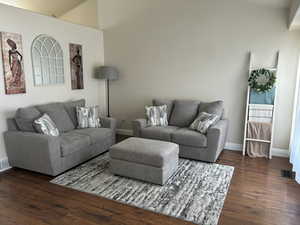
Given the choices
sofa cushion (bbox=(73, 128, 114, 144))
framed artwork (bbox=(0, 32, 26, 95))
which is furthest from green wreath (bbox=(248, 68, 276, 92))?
framed artwork (bbox=(0, 32, 26, 95))

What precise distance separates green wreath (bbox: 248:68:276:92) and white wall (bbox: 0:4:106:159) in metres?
3.36

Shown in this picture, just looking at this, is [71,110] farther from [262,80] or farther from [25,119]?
[262,80]

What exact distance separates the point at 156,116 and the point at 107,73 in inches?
60.1

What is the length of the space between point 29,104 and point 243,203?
356 cm

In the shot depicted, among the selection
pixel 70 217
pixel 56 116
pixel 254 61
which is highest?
pixel 254 61

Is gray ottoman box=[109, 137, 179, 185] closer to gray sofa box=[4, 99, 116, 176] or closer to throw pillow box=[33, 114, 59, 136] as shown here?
gray sofa box=[4, 99, 116, 176]

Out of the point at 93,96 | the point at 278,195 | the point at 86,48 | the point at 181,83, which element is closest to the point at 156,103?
the point at 181,83

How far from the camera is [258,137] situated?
4.08 meters

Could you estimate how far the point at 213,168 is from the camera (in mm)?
3527

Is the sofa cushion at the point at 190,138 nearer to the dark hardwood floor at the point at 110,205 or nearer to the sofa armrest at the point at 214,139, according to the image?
the sofa armrest at the point at 214,139

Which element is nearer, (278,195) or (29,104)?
(278,195)

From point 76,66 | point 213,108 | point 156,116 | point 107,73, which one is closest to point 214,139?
point 213,108

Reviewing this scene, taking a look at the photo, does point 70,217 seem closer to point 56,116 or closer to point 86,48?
point 56,116

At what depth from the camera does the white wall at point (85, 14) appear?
5285 mm
